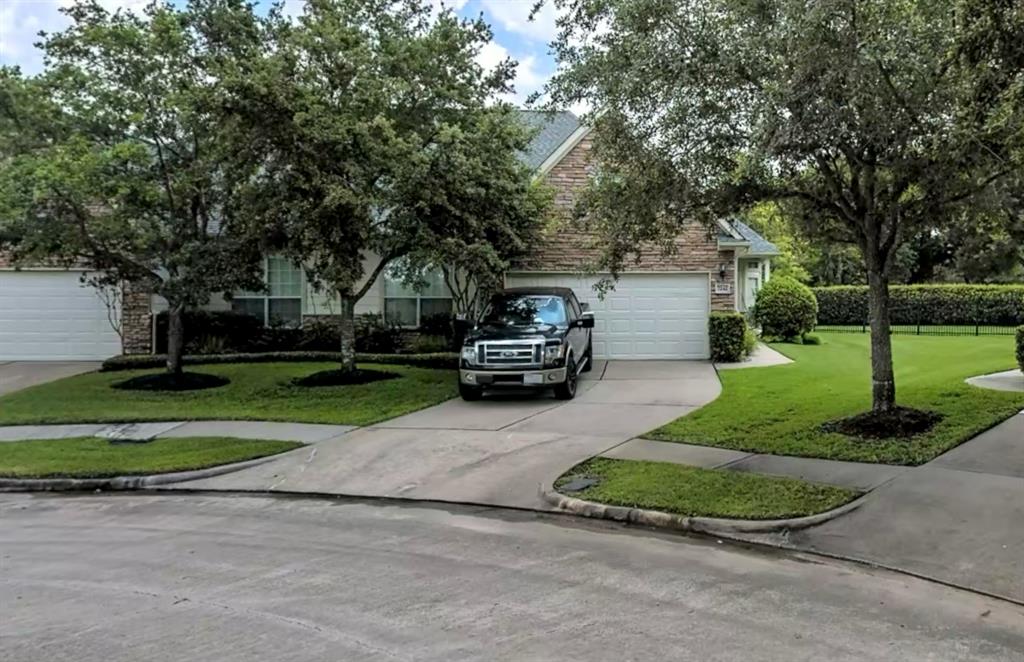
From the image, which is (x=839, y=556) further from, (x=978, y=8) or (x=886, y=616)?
(x=978, y=8)

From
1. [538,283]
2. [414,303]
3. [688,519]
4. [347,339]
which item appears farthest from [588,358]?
[688,519]

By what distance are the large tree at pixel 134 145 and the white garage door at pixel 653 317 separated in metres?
8.43

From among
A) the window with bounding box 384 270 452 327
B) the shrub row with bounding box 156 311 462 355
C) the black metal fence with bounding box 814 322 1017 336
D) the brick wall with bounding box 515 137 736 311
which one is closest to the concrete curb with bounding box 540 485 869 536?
the brick wall with bounding box 515 137 736 311

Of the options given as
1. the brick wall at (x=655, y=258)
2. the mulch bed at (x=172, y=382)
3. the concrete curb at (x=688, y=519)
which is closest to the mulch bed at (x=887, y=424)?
the concrete curb at (x=688, y=519)

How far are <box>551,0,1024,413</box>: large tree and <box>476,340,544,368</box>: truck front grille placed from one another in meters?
2.97

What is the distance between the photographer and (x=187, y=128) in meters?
14.5

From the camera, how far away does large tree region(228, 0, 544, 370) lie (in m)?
12.7

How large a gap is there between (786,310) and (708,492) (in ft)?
50.5

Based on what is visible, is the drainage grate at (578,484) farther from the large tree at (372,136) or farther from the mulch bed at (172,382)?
the mulch bed at (172,382)

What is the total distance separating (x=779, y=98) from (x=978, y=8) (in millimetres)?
1860

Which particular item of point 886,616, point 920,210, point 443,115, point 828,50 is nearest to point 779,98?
point 828,50

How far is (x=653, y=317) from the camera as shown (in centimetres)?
1877

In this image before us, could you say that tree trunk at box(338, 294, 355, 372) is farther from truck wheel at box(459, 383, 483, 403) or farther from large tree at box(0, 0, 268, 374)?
truck wheel at box(459, 383, 483, 403)

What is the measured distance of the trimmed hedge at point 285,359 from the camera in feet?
57.9
